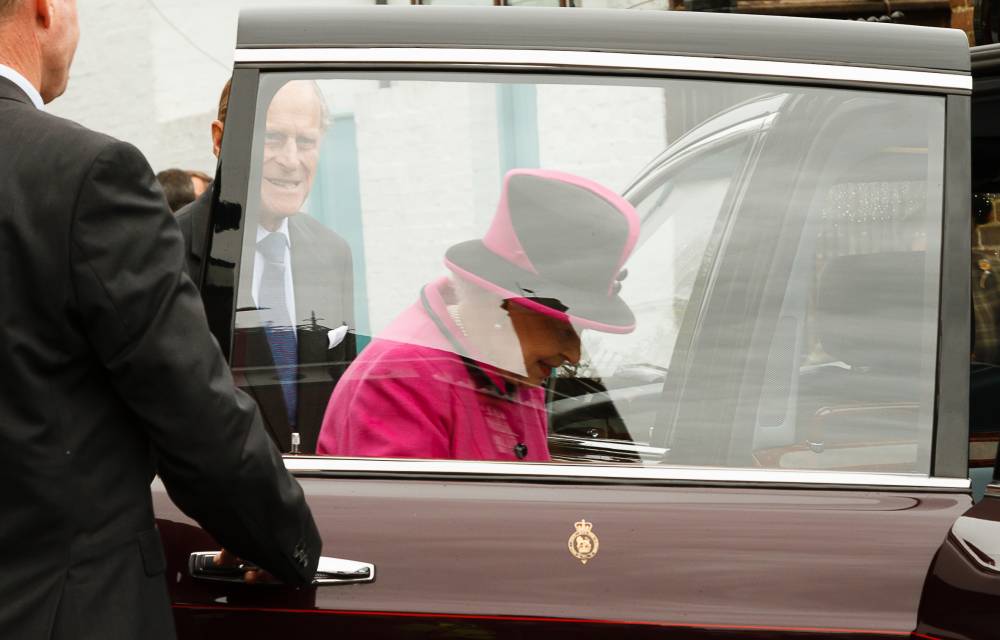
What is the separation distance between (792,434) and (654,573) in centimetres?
34

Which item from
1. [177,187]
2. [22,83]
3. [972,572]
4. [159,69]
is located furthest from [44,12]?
[159,69]

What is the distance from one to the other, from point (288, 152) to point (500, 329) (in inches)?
16.9

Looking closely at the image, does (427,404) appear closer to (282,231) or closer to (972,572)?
(282,231)

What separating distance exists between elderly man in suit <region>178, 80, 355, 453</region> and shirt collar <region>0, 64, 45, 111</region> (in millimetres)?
413

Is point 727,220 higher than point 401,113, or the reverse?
point 401,113

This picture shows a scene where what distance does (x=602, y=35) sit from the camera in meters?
1.87

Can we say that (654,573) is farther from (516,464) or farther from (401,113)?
(401,113)

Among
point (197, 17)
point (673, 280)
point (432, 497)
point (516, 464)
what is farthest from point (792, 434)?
point (197, 17)

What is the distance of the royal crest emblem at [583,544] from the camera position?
1696 millimetres

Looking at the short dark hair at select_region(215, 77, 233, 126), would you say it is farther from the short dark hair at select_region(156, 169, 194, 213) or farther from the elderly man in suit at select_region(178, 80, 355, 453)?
the short dark hair at select_region(156, 169, 194, 213)

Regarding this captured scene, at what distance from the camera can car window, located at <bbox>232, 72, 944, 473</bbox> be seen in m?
1.85

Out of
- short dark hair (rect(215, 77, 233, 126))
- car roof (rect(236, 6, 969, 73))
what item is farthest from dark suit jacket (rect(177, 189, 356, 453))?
car roof (rect(236, 6, 969, 73))

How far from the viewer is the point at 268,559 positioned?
1571mm

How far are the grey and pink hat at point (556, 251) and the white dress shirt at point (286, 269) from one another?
0.25m
